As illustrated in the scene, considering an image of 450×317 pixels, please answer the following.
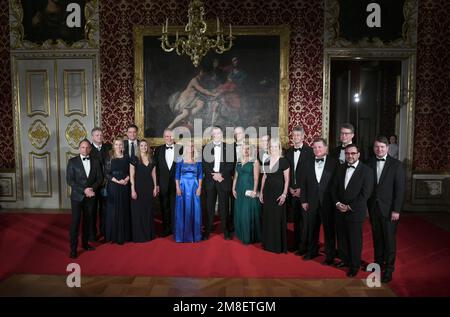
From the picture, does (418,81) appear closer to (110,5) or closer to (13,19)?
(110,5)

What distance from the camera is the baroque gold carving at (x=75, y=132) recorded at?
752cm

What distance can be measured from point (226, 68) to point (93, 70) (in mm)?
2487

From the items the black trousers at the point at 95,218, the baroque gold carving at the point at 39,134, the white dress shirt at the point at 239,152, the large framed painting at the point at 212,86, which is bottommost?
the black trousers at the point at 95,218

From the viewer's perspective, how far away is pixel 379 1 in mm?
7180

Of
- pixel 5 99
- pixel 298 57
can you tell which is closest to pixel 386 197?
pixel 298 57

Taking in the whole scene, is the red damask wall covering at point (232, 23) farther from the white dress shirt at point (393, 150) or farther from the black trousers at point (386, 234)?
the black trousers at point (386, 234)

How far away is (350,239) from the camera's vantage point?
4.19m

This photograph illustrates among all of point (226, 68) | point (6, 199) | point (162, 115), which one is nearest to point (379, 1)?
point (226, 68)

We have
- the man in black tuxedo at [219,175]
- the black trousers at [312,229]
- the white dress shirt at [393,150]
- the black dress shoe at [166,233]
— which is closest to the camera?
the black trousers at [312,229]

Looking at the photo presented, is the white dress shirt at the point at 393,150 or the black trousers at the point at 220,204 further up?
the white dress shirt at the point at 393,150

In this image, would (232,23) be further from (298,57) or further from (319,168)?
(319,168)

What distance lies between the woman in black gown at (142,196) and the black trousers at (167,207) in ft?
1.27

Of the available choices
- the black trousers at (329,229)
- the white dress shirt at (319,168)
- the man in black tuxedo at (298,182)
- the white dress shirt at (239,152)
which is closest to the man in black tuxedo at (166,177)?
the white dress shirt at (239,152)

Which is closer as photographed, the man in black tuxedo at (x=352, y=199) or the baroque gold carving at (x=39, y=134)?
the man in black tuxedo at (x=352, y=199)
